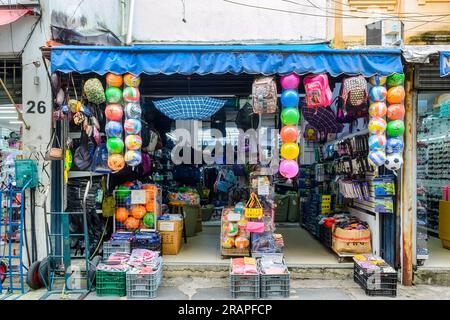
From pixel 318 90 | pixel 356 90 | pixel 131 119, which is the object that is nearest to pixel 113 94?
pixel 131 119

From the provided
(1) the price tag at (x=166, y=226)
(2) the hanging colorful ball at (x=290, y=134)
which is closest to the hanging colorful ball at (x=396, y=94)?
(2) the hanging colorful ball at (x=290, y=134)

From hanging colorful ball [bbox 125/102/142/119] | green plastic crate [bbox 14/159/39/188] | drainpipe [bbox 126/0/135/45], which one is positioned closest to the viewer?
hanging colorful ball [bbox 125/102/142/119]

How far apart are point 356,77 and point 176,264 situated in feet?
14.0

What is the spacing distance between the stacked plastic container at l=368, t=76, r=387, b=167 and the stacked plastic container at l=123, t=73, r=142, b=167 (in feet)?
12.2

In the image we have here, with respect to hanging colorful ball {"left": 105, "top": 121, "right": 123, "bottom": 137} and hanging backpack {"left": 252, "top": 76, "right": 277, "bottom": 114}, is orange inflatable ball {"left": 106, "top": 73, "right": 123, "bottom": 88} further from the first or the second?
hanging backpack {"left": 252, "top": 76, "right": 277, "bottom": 114}

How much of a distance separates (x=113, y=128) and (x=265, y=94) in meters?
2.47

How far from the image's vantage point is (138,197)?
7.21m

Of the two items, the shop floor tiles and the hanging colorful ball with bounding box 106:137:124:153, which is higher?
the hanging colorful ball with bounding box 106:137:124:153

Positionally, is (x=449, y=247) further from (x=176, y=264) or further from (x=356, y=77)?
(x=176, y=264)

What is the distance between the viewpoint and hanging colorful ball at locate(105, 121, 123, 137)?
617 cm

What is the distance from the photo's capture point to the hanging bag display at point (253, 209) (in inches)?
267

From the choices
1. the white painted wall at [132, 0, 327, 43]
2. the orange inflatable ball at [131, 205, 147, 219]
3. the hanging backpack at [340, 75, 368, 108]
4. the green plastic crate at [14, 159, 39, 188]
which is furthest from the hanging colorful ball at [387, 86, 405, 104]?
the green plastic crate at [14, 159, 39, 188]

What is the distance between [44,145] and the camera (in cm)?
681

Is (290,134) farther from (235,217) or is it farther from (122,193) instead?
(122,193)
